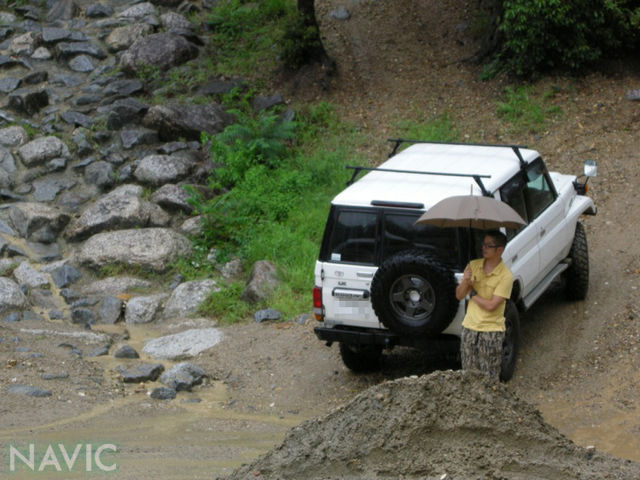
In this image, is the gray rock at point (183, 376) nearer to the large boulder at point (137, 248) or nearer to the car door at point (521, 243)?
the large boulder at point (137, 248)

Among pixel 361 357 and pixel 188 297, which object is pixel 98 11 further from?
pixel 361 357

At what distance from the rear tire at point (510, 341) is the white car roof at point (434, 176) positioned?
115cm

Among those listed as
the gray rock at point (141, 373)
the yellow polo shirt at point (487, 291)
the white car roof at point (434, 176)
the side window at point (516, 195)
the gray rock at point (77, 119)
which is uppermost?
the gray rock at point (77, 119)

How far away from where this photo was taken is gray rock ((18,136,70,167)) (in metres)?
15.7

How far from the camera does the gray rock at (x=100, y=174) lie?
49.9 feet

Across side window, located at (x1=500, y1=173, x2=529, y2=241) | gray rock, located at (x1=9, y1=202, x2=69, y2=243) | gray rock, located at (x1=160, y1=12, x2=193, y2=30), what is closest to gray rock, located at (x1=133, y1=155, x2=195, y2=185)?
gray rock, located at (x1=9, y1=202, x2=69, y2=243)

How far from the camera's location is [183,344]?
1110 centimetres

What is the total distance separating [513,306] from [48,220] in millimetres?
8440

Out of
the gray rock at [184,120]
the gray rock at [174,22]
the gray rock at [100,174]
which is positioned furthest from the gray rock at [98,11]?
the gray rock at [100,174]

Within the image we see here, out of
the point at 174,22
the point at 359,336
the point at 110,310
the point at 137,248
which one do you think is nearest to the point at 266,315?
the point at 110,310

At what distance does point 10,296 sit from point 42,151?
173 inches

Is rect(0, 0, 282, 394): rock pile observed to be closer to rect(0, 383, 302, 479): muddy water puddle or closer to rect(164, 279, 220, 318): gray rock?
rect(164, 279, 220, 318): gray rock

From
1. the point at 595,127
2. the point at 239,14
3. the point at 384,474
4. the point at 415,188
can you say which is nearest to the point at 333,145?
the point at 595,127

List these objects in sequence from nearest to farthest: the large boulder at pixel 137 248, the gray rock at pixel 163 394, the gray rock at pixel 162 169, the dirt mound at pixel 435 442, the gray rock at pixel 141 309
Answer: the dirt mound at pixel 435 442 → the gray rock at pixel 163 394 → the gray rock at pixel 141 309 → the large boulder at pixel 137 248 → the gray rock at pixel 162 169
